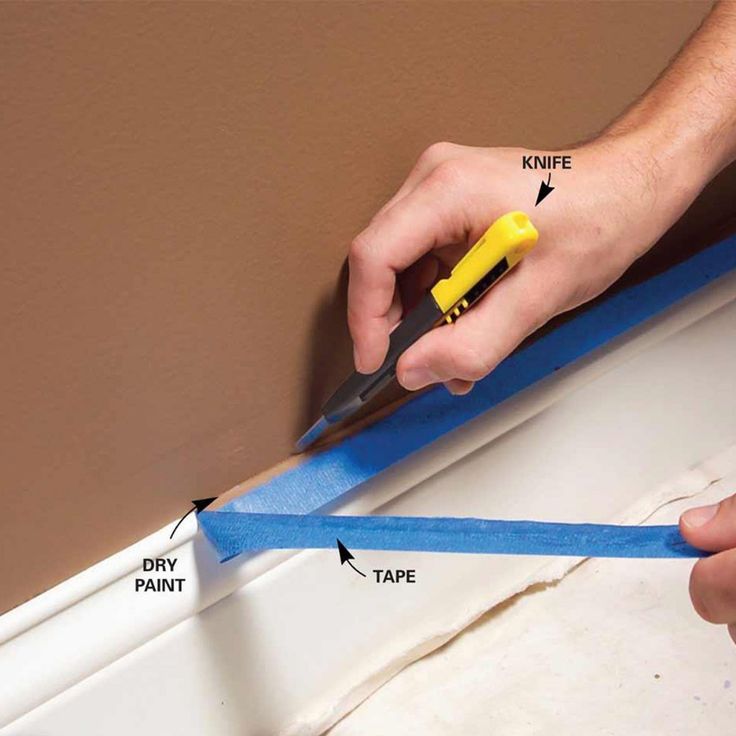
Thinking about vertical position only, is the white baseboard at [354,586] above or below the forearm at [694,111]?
below

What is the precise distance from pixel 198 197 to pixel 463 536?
0.72 ft

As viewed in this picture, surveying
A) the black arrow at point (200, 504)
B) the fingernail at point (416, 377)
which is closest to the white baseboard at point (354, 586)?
the black arrow at point (200, 504)

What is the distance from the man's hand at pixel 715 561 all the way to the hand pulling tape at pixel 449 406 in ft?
0.54

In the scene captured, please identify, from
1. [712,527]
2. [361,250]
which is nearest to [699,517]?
[712,527]

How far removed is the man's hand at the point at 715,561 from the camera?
1.43 feet

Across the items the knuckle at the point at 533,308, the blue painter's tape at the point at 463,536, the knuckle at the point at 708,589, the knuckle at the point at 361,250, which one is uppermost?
the knuckle at the point at 361,250

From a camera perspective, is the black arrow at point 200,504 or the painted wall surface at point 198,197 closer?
the painted wall surface at point 198,197

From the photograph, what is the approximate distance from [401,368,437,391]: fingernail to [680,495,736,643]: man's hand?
15 centimetres

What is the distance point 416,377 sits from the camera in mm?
456

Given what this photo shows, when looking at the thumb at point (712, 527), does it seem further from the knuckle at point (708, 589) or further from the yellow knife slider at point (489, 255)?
the yellow knife slider at point (489, 255)

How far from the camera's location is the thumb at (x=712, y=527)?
0.45m

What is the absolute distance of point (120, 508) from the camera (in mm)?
479

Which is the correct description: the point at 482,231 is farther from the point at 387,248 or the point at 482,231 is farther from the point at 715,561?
the point at 715,561

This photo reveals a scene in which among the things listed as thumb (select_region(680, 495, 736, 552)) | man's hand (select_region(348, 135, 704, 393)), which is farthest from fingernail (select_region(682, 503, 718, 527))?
man's hand (select_region(348, 135, 704, 393))
